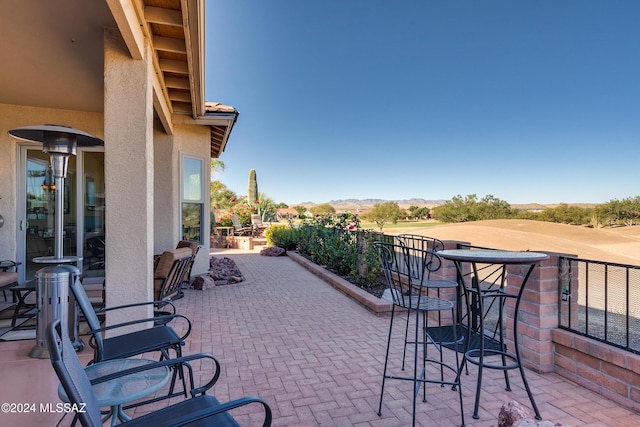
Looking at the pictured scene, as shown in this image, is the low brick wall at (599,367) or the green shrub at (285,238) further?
the green shrub at (285,238)

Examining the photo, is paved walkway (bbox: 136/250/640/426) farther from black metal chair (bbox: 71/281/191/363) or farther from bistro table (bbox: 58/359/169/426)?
bistro table (bbox: 58/359/169/426)

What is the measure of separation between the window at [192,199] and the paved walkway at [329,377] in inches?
80.7

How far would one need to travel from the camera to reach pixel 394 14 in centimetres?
1429

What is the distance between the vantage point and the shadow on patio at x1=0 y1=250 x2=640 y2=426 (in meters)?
2.19

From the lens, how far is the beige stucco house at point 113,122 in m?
3.02

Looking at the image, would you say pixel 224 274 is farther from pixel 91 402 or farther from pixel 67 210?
pixel 91 402

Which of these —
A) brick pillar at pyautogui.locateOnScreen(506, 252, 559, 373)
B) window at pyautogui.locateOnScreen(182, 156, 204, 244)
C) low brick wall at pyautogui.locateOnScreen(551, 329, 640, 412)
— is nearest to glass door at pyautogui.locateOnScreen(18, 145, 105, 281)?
window at pyautogui.locateOnScreen(182, 156, 204, 244)

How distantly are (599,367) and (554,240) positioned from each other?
1435 centimetres

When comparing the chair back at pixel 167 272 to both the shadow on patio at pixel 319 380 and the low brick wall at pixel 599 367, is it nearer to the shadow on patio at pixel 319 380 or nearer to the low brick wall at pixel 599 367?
the shadow on patio at pixel 319 380

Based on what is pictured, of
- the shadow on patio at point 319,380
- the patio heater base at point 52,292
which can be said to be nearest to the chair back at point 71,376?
the shadow on patio at point 319,380

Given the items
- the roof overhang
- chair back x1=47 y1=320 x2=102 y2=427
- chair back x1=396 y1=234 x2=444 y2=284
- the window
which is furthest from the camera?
the window

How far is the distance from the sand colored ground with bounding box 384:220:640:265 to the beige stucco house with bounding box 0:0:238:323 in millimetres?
8939

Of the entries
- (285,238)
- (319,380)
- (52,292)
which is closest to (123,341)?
(52,292)

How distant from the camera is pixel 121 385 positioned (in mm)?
1579
